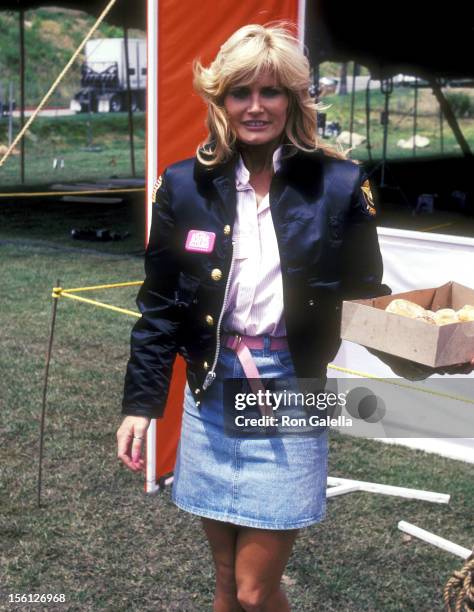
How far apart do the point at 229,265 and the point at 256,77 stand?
1.54 ft

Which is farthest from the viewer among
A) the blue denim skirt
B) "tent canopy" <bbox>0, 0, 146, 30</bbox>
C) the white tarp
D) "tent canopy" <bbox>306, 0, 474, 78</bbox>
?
"tent canopy" <bbox>0, 0, 146, 30</bbox>

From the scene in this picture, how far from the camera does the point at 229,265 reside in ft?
7.70

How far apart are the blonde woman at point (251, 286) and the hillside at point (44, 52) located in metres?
32.1

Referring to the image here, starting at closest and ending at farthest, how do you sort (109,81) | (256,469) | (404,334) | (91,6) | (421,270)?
(404,334) → (256,469) → (421,270) → (91,6) → (109,81)

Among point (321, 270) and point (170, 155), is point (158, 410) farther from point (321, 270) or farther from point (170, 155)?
point (170, 155)

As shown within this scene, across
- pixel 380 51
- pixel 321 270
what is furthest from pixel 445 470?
pixel 380 51

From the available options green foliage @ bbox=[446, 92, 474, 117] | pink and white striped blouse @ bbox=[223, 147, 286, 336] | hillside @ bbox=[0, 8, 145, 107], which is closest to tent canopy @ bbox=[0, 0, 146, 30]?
pink and white striped blouse @ bbox=[223, 147, 286, 336]

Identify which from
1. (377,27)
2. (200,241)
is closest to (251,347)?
(200,241)

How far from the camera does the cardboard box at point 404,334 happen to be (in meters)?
2.07

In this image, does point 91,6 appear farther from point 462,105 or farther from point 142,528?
point 462,105

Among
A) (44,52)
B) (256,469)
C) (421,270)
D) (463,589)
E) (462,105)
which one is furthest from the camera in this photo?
(44,52)

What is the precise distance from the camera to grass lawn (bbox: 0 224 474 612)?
143 inches

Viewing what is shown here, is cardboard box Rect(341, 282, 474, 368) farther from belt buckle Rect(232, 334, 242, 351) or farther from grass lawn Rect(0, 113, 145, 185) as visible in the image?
grass lawn Rect(0, 113, 145, 185)

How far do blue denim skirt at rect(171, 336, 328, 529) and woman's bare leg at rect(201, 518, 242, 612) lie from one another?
60mm
